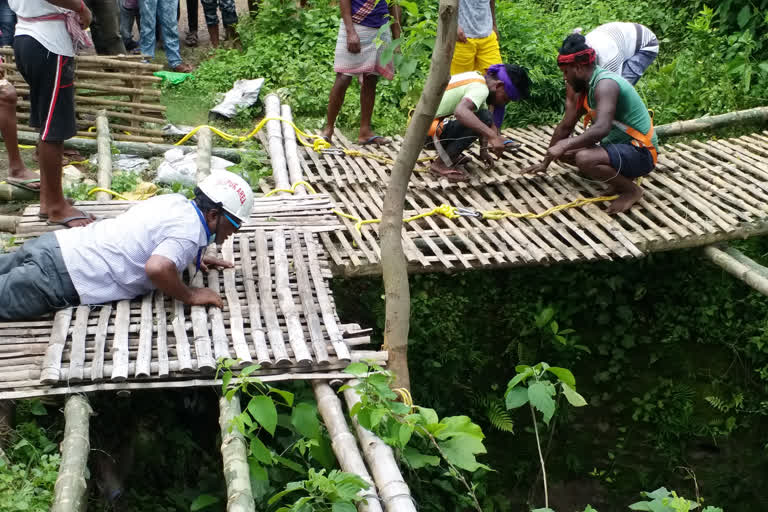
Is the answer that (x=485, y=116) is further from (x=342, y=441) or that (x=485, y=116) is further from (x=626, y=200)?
(x=342, y=441)

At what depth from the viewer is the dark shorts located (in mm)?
5375

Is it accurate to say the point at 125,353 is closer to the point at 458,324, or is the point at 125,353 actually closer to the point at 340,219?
the point at 340,219

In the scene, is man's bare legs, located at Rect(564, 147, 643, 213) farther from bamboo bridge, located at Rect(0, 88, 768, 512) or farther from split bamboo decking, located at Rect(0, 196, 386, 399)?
split bamboo decking, located at Rect(0, 196, 386, 399)

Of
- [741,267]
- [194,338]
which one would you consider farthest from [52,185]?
[741,267]

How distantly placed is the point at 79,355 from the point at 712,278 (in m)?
5.04

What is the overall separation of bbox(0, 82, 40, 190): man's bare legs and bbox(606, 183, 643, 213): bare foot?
385 centimetres

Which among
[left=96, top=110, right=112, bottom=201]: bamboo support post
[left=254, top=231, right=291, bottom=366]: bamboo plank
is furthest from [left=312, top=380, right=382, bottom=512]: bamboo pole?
[left=96, top=110, right=112, bottom=201]: bamboo support post

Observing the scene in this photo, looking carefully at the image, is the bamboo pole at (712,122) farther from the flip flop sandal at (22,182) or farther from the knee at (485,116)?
the flip flop sandal at (22,182)

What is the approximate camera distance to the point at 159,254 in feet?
12.3

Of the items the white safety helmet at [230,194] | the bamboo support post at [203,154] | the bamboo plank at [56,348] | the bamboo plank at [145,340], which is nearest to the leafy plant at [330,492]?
the bamboo plank at [145,340]

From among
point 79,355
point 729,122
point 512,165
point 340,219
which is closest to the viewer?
point 79,355

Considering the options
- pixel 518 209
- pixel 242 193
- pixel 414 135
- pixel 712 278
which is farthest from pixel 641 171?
pixel 242 193

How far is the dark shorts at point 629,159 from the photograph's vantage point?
17.6 feet

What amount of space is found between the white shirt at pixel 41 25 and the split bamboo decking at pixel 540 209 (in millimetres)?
1746
